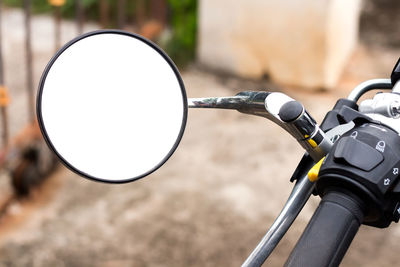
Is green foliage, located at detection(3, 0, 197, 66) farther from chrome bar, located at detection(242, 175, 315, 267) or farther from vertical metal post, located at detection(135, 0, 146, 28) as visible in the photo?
chrome bar, located at detection(242, 175, 315, 267)

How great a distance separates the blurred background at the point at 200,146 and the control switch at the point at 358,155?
2.59 metres

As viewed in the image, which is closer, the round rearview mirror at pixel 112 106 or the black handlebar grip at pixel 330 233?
the black handlebar grip at pixel 330 233

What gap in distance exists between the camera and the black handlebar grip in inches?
28.2

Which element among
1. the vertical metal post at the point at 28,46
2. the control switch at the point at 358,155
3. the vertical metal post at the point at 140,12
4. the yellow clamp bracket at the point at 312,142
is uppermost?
the control switch at the point at 358,155

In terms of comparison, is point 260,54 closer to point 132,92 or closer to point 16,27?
point 16,27

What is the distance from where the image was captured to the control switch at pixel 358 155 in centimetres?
76

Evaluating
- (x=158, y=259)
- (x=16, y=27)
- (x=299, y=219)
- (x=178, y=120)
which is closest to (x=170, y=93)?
(x=178, y=120)

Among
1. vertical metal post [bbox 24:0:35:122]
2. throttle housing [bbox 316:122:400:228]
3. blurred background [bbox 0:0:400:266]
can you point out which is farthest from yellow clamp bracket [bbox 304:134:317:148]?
vertical metal post [bbox 24:0:35:122]

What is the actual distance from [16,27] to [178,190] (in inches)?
122

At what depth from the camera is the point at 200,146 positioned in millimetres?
4582

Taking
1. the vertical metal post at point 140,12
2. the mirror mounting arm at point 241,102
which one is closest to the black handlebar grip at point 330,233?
the mirror mounting arm at point 241,102

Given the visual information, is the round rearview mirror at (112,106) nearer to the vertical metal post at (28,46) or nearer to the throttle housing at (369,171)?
the throttle housing at (369,171)

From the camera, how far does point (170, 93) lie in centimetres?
93

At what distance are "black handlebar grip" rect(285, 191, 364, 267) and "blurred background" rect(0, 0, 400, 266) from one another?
2589 millimetres
